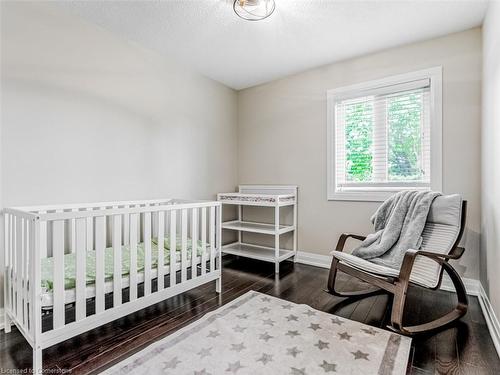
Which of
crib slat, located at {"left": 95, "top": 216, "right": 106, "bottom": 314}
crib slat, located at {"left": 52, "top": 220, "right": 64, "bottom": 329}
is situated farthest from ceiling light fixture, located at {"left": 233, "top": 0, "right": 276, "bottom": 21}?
crib slat, located at {"left": 52, "top": 220, "right": 64, "bottom": 329}

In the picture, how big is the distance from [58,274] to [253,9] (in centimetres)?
213

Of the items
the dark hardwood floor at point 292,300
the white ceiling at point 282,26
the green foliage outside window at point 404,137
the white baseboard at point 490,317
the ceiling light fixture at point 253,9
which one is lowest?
the dark hardwood floor at point 292,300

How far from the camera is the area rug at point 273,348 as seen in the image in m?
1.40

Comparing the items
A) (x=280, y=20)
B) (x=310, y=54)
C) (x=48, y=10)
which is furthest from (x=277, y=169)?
(x=48, y=10)

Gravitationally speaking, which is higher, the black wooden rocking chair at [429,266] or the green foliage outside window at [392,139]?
the green foliage outside window at [392,139]

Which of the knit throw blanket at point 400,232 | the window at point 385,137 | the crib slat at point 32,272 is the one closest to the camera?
the crib slat at point 32,272

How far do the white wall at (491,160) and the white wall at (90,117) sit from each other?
266 cm

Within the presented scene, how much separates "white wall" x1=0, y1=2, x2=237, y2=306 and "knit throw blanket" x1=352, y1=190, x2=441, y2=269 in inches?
77.6

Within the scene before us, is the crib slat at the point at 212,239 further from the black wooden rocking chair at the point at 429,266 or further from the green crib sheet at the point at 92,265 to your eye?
the black wooden rocking chair at the point at 429,266

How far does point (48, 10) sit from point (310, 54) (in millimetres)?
2246

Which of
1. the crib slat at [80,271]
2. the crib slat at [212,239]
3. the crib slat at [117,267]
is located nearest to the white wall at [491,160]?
the crib slat at [212,239]

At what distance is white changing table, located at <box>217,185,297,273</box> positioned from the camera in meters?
2.98

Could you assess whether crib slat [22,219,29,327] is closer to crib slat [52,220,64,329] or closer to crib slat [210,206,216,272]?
crib slat [52,220,64,329]

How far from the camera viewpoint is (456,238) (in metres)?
1.93
